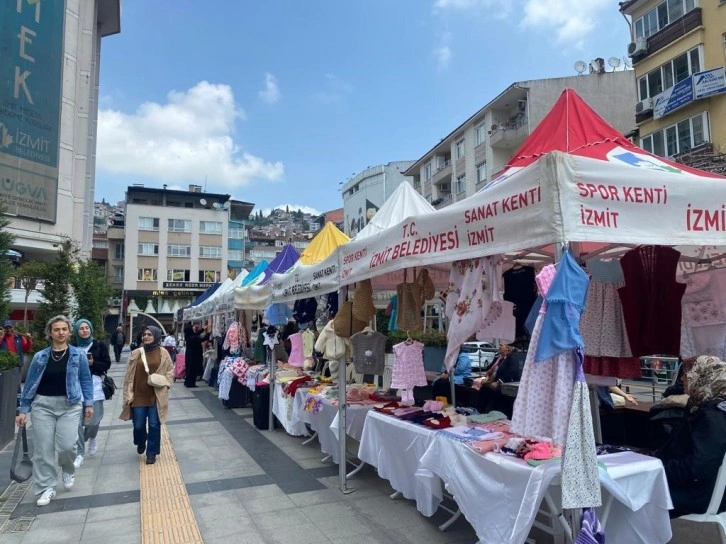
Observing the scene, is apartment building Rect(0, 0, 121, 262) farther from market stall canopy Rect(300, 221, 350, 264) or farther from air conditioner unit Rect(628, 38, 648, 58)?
air conditioner unit Rect(628, 38, 648, 58)

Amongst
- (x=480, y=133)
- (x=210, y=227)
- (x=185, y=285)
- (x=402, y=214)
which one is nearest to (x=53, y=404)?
(x=402, y=214)

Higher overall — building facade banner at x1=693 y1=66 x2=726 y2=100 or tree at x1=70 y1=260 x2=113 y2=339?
building facade banner at x1=693 y1=66 x2=726 y2=100

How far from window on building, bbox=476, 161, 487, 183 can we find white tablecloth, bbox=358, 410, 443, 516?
2971 centimetres

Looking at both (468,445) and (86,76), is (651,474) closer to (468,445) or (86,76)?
(468,445)

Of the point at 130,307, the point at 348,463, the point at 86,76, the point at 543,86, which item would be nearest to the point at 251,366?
the point at 348,463

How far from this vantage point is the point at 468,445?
11.7 feet

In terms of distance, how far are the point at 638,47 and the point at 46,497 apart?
24.0 metres

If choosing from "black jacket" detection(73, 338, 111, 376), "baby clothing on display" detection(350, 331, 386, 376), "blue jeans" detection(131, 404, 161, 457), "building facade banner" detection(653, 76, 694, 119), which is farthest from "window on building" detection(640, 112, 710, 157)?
"black jacket" detection(73, 338, 111, 376)

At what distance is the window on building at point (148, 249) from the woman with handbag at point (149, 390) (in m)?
47.2

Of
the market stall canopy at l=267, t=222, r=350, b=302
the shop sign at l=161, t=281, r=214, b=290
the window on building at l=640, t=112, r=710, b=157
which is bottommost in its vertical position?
the market stall canopy at l=267, t=222, r=350, b=302

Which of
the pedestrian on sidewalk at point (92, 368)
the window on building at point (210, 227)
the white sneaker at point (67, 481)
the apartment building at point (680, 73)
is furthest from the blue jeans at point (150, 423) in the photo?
the window on building at point (210, 227)

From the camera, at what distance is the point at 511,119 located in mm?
31188

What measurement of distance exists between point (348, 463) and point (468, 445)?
120 inches

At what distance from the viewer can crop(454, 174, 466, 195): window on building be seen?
35.4m
